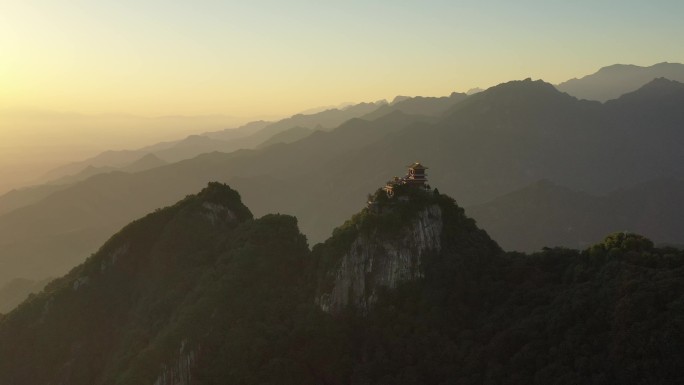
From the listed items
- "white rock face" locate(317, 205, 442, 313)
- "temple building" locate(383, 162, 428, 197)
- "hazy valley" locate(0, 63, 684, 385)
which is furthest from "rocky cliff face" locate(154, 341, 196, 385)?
A: "temple building" locate(383, 162, 428, 197)

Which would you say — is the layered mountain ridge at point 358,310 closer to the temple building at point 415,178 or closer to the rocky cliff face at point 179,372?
the rocky cliff face at point 179,372

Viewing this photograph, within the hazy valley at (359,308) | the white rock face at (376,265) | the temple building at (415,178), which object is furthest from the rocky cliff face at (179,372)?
the temple building at (415,178)

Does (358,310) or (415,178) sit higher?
(415,178)

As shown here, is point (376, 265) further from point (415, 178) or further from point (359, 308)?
point (415, 178)

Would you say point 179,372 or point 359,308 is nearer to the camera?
point 179,372

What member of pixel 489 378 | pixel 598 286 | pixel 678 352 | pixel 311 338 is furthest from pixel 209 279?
pixel 678 352

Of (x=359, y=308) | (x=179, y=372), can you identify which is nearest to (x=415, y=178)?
(x=359, y=308)

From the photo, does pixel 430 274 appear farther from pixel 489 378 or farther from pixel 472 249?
pixel 489 378

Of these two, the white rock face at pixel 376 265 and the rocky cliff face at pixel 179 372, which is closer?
the rocky cliff face at pixel 179 372
